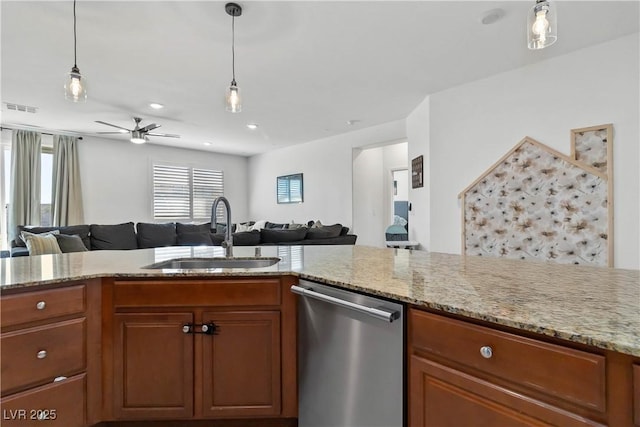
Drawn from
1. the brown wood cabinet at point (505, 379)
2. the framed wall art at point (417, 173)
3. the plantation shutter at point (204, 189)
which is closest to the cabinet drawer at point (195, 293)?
the brown wood cabinet at point (505, 379)

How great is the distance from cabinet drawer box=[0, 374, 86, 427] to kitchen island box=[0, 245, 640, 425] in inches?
3.5

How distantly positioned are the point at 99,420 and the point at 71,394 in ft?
0.60

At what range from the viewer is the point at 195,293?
4.72ft

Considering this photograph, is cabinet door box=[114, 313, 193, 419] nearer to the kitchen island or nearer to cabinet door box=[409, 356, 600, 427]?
the kitchen island

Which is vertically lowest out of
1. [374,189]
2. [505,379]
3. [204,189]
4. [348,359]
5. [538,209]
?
[348,359]

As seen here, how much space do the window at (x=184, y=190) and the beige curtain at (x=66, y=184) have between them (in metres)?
1.39

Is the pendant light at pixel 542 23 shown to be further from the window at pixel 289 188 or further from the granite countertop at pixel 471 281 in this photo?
the window at pixel 289 188

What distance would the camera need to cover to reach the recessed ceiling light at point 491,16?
239 centimetres

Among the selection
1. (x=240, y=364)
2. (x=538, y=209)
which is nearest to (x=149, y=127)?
(x=240, y=364)

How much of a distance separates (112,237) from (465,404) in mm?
5416

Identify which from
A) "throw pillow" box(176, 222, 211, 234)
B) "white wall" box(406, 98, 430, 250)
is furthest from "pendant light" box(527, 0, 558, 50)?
"throw pillow" box(176, 222, 211, 234)

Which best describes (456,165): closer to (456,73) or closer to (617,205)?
(456,73)

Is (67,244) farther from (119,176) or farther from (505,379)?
(505,379)

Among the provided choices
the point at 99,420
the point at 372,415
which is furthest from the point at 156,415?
the point at 372,415
